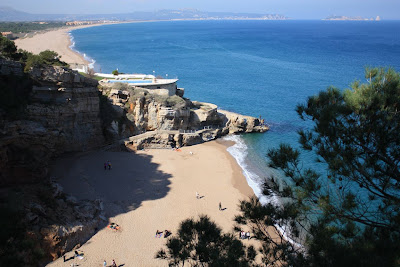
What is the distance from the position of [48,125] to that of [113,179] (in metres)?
5.35

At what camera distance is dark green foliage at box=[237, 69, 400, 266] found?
7.45 m

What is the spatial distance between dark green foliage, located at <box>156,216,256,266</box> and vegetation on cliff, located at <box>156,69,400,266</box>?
608 millimetres

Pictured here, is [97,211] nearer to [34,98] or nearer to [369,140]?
[34,98]

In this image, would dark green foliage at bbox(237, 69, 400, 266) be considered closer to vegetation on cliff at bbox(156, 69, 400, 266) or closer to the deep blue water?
vegetation on cliff at bbox(156, 69, 400, 266)

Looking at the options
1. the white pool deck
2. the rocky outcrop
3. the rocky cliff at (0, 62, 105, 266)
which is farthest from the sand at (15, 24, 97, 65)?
the rocky outcrop

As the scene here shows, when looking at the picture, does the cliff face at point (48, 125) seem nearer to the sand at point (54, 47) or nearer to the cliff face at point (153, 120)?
the cliff face at point (153, 120)

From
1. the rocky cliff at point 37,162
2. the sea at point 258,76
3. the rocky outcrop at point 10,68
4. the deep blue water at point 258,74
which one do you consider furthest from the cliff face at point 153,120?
the rocky outcrop at point 10,68

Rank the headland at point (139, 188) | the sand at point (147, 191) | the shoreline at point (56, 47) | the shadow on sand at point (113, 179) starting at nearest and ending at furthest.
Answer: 1. the headland at point (139, 188)
2. the sand at point (147, 191)
3. the shadow on sand at point (113, 179)
4. the shoreline at point (56, 47)

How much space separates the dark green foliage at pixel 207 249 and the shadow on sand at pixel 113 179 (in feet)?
34.3

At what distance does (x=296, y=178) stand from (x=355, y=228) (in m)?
1.90

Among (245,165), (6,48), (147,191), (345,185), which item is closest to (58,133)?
(147,191)

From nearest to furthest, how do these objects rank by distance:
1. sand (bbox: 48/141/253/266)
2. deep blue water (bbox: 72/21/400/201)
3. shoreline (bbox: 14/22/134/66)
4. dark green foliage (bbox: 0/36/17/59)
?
1. sand (bbox: 48/141/253/266)
2. dark green foliage (bbox: 0/36/17/59)
3. deep blue water (bbox: 72/21/400/201)
4. shoreline (bbox: 14/22/134/66)

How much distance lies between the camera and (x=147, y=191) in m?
20.7

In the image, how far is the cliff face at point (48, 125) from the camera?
16.4 metres
